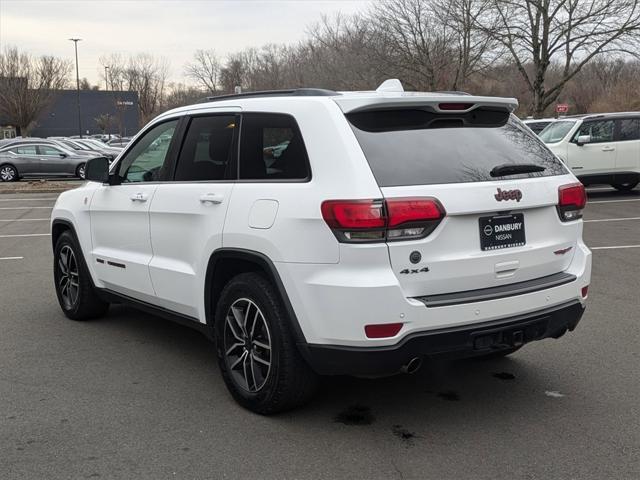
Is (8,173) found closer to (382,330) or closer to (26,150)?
(26,150)

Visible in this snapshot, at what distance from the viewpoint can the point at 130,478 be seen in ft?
10.6

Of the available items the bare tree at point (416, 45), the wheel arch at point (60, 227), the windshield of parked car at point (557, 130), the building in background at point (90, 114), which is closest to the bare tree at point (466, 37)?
the bare tree at point (416, 45)

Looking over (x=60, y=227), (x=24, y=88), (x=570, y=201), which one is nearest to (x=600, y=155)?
(x=570, y=201)

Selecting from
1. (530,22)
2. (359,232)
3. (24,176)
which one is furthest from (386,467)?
(530,22)

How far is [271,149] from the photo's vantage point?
12.8 feet

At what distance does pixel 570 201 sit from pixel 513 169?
1.60ft

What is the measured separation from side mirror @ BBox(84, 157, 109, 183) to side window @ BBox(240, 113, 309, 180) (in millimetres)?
1699

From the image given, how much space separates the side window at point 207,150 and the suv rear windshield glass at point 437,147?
39.8 inches

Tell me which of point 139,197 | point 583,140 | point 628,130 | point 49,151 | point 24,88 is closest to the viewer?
point 139,197

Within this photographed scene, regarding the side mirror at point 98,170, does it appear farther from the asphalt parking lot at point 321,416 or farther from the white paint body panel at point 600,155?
the white paint body panel at point 600,155

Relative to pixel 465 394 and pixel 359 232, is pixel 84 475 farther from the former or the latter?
pixel 465 394

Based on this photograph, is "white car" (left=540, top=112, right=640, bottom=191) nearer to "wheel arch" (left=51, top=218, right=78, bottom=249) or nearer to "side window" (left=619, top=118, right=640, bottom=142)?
"side window" (left=619, top=118, right=640, bottom=142)

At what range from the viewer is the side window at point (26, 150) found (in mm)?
24438

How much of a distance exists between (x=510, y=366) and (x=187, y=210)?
8.12 feet
